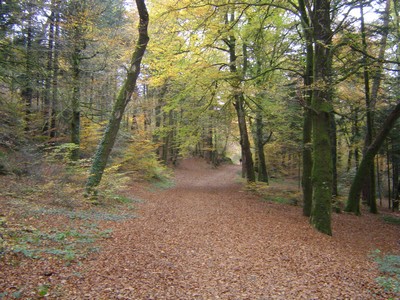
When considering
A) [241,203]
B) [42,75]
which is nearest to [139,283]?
[42,75]

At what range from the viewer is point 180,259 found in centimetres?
543

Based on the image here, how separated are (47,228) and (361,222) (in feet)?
39.7

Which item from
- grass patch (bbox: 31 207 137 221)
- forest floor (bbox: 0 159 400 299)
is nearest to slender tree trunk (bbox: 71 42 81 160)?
grass patch (bbox: 31 207 137 221)

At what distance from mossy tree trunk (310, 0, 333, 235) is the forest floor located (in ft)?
2.18

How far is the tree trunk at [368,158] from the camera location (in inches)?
460

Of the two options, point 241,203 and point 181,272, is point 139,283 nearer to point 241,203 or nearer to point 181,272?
point 181,272

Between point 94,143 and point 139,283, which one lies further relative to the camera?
point 94,143

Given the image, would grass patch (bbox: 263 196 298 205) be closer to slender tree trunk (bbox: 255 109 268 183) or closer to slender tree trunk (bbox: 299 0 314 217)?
slender tree trunk (bbox: 299 0 314 217)

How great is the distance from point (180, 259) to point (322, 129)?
628 centimetres

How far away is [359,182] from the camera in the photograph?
13258mm

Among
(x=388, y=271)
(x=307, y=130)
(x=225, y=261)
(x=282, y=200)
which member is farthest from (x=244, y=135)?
(x=225, y=261)

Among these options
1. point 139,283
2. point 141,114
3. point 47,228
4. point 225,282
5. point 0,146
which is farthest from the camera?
point 141,114

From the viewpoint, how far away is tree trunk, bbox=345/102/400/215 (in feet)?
38.3

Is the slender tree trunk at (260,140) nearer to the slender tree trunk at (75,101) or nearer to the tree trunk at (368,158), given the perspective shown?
the tree trunk at (368,158)
